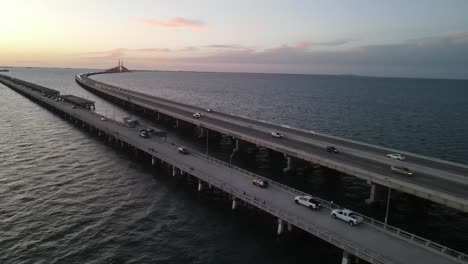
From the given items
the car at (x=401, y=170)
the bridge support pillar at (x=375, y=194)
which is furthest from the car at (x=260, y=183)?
the car at (x=401, y=170)

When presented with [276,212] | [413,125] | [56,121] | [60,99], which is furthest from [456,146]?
[60,99]

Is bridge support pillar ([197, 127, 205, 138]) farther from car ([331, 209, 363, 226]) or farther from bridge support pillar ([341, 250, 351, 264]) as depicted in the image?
bridge support pillar ([341, 250, 351, 264])

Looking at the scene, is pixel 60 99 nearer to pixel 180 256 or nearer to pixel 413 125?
pixel 180 256

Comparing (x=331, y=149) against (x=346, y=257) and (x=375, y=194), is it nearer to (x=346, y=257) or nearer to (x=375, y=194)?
(x=375, y=194)

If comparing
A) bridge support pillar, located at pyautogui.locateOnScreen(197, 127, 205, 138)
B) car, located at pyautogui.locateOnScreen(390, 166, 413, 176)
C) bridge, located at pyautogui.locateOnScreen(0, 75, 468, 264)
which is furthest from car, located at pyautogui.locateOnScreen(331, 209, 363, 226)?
bridge support pillar, located at pyautogui.locateOnScreen(197, 127, 205, 138)

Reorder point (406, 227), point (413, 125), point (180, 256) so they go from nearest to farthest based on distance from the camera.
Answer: point (180, 256) → point (406, 227) → point (413, 125)
